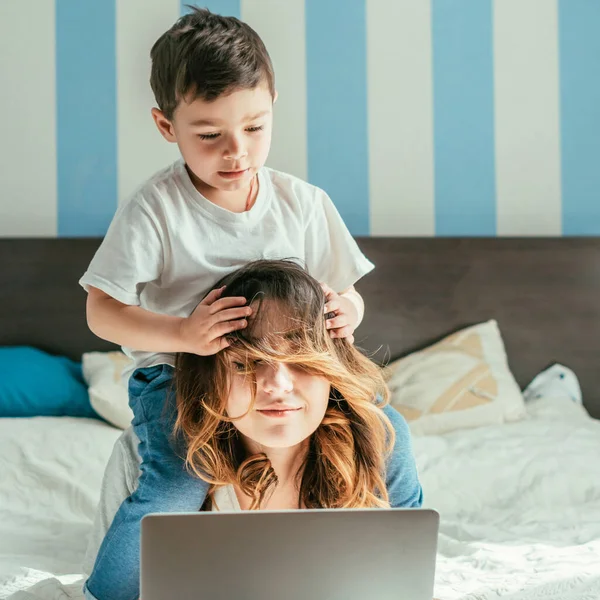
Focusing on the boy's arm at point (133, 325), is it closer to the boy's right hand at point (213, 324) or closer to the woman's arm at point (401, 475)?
the boy's right hand at point (213, 324)

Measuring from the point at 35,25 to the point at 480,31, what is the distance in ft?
5.29

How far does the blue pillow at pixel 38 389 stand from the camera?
238 cm

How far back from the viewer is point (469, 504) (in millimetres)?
2000

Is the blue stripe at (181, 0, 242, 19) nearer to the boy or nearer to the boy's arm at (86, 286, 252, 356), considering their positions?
the boy

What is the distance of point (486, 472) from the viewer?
2100 mm

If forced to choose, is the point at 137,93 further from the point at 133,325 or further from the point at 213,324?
the point at 213,324

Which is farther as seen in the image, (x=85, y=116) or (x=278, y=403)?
(x=85, y=116)

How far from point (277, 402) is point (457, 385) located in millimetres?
1419

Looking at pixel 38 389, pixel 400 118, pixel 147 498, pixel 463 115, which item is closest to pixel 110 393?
pixel 38 389

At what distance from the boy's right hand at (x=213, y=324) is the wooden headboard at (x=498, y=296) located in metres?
1.55

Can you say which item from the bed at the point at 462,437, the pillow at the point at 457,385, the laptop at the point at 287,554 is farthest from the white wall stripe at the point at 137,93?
the laptop at the point at 287,554

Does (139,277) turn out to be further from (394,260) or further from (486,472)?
(394,260)

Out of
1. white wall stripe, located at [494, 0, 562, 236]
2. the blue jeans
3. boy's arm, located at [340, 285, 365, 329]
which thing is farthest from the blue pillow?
white wall stripe, located at [494, 0, 562, 236]

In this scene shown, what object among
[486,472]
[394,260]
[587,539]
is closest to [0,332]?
[394,260]
